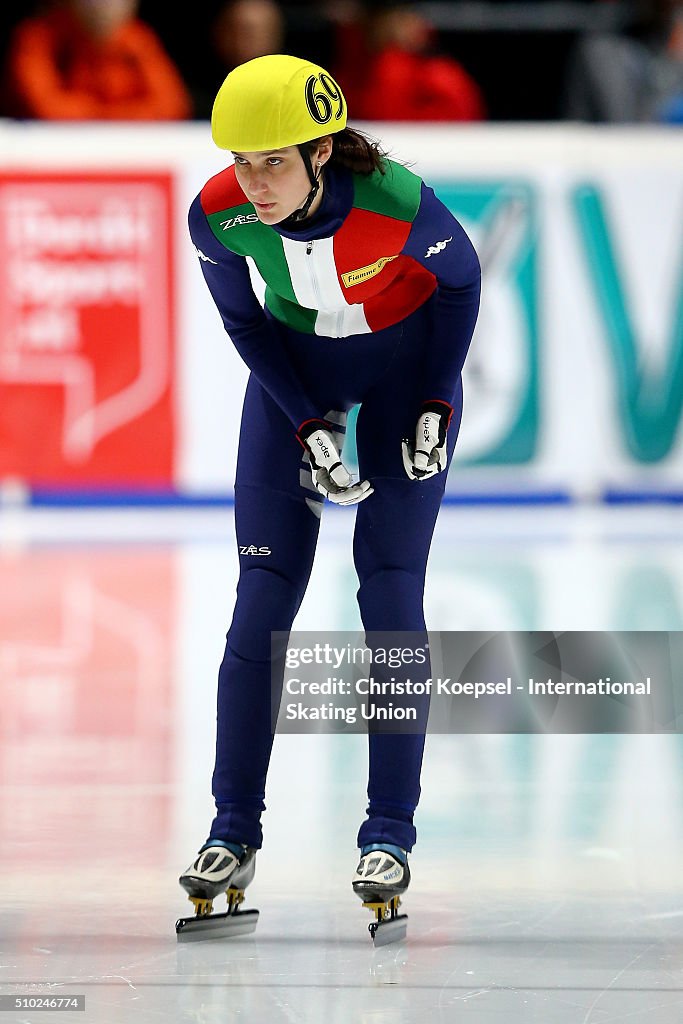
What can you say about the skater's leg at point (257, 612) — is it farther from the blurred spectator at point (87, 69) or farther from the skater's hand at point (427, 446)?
the blurred spectator at point (87, 69)

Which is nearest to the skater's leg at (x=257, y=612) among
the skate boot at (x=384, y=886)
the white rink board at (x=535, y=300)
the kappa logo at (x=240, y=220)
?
the skate boot at (x=384, y=886)

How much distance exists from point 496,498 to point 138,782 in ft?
17.5

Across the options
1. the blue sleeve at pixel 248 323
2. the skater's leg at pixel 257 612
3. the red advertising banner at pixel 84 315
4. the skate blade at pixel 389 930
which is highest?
the red advertising banner at pixel 84 315

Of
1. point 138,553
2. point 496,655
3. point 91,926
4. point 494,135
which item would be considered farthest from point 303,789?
point 494,135

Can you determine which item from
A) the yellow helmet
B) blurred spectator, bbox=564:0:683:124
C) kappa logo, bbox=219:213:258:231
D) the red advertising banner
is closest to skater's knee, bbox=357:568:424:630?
kappa logo, bbox=219:213:258:231

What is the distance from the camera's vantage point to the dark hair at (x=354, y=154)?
309cm

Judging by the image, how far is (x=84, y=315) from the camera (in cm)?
898

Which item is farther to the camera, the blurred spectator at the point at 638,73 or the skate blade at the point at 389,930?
the blurred spectator at the point at 638,73

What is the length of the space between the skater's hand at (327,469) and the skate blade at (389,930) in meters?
0.78

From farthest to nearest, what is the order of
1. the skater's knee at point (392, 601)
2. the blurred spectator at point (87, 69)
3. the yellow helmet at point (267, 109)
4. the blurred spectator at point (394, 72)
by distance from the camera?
the blurred spectator at point (394, 72)
the blurred spectator at point (87, 69)
the skater's knee at point (392, 601)
the yellow helmet at point (267, 109)

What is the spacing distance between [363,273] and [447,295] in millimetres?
194

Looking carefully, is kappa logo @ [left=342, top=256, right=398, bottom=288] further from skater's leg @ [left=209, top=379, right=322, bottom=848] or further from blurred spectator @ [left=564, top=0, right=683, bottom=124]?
blurred spectator @ [left=564, top=0, right=683, bottom=124]

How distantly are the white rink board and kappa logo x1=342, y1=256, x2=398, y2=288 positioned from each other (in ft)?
19.0

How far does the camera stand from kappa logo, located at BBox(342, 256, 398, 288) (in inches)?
125
